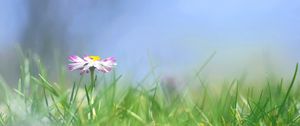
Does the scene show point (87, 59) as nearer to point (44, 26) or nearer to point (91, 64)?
point (91, 64)

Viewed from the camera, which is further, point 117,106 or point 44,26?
point 44,26

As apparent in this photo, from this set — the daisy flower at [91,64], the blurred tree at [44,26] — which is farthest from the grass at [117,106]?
the blurred tree at [44,26]

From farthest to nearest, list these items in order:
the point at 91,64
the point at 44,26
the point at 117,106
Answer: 1. the point at 44,26
2. the point at 117,106
3. the point at 91,64

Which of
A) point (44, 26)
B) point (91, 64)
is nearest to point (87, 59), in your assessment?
point (91, 64)

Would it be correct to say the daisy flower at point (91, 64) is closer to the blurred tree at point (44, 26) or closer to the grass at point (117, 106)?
the grass at point (117, 106)

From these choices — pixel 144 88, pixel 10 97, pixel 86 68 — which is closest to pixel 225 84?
pixel 144 88

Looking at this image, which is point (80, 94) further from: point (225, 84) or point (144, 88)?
point (225, 84)

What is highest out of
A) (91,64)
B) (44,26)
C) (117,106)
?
(44,26)

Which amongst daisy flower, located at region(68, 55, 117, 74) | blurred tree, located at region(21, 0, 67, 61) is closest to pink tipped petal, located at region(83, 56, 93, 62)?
daisy flower, located at region(68, 55, 117, 74)
